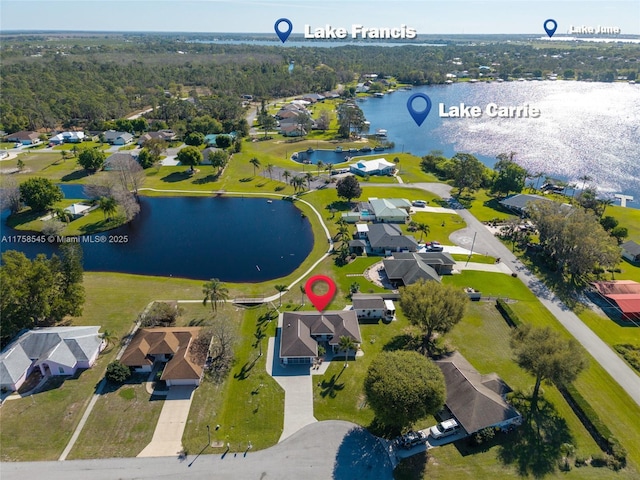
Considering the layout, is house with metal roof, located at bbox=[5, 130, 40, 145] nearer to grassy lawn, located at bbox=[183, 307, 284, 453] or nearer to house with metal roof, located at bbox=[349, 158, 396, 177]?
house with metal roof, located at bbox=[349, 158, 396, 177]

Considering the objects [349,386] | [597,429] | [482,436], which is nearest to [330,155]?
[349,386]

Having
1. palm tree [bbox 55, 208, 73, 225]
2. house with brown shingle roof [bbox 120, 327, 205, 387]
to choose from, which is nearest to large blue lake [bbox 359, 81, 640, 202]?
palm tree [bbox 55, 208, 73, 225]

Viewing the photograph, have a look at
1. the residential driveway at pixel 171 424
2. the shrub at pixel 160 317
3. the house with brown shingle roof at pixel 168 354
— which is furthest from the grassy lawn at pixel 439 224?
the residential driveway at pixel 171 424

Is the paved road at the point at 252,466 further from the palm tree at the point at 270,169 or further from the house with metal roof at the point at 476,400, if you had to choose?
the palm tree at the point at 270,169

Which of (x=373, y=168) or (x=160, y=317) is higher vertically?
(x=373, y=168)

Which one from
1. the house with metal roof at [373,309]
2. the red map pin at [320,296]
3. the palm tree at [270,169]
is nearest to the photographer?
the house with metal roof at [373,309]

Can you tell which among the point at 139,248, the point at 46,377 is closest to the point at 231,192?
the point at 139,248

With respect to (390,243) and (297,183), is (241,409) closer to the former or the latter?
(390,243)
